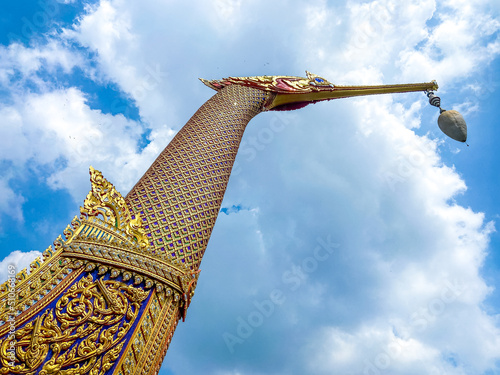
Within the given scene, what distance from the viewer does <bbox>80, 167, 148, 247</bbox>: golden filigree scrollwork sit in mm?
5535

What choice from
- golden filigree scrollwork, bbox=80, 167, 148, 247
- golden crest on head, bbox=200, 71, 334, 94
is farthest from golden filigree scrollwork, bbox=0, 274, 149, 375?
golden crest on head, bbox=200, 71, 334, 94

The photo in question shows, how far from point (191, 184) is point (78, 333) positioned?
11.3ft

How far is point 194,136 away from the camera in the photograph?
819cm

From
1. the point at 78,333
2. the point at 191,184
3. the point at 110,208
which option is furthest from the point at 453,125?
the point at 78,333

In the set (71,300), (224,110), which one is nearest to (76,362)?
(71,300)

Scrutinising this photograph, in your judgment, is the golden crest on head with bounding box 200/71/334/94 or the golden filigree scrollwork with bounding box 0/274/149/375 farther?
the golden crest on head with bounding box 200/71/334/94

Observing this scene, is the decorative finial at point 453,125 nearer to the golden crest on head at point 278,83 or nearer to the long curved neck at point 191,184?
the golden crest on head at point 278,83

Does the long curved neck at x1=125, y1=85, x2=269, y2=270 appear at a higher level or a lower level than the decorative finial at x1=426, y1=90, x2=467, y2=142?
lower

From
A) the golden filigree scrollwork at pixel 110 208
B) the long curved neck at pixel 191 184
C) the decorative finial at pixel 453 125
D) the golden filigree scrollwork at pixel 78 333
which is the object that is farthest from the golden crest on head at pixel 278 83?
the golden filigree scrollwork at pixel 78 333

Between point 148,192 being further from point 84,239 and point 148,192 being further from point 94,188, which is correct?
point 84,239

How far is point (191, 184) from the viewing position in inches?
279

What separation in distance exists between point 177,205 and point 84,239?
182cm

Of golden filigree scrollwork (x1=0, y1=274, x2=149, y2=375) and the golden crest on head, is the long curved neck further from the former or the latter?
the golden crest on head

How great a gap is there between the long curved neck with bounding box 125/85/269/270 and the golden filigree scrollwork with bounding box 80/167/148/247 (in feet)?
0.87
